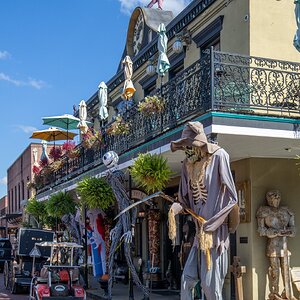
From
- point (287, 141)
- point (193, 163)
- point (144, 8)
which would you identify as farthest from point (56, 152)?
point (193, 163)

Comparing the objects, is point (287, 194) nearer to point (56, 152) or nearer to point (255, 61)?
point (255, 61)

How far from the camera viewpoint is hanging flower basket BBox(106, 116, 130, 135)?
40.4 feet

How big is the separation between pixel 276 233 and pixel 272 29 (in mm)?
4033

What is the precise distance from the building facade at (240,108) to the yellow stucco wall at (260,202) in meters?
0.02

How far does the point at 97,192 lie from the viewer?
1238 centimetres

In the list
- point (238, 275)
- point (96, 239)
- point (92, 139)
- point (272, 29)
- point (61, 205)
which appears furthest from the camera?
point (61, 205)

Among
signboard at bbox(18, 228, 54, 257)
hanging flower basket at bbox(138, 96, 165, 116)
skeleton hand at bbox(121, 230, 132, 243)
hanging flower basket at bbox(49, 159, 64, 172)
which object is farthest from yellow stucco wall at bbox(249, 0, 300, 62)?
hanging flower basket at bbox(49, 159, 64, 172)

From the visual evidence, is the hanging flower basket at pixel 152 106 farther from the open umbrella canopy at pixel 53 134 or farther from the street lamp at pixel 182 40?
the open umbrella canopy at pixel 53 134

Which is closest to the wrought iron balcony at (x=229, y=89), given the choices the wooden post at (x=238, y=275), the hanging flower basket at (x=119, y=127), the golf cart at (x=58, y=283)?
the hanging flower basket at (x=119, y=127)

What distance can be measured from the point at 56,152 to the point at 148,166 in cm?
1343

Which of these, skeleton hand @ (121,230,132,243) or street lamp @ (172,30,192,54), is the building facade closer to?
street lamp @ (172,30,192,54)

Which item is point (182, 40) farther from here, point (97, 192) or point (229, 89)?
point (229, 89)

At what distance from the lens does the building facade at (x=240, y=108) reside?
8.64 metres

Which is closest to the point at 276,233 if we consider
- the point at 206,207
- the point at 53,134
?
the point at 206,207
